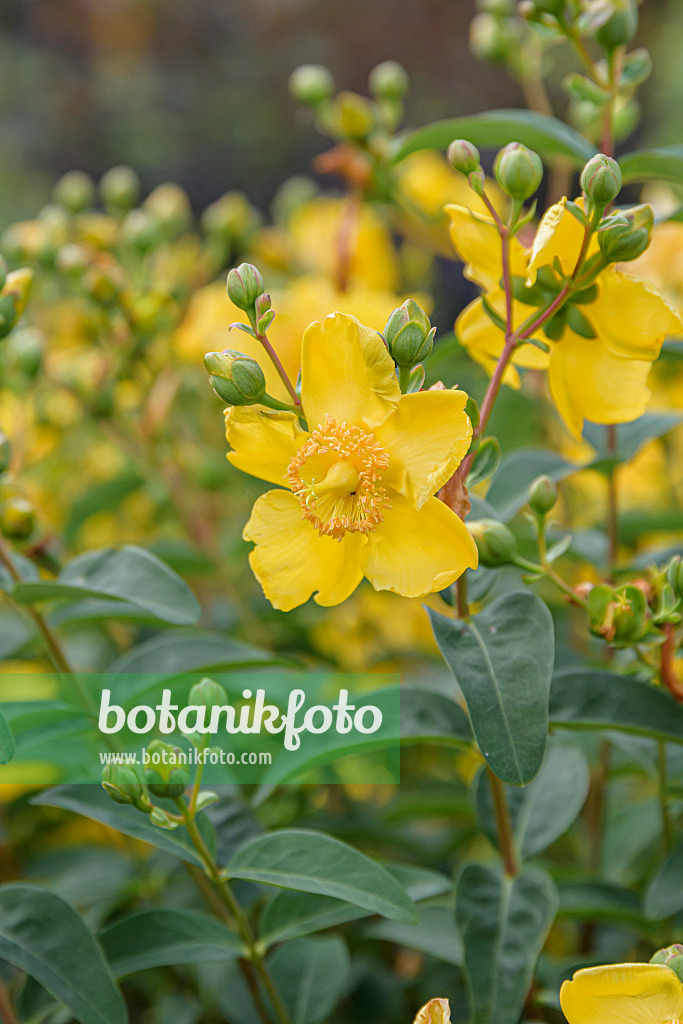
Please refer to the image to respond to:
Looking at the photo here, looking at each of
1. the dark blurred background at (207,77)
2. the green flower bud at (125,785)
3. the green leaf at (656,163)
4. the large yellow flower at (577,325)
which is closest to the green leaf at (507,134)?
the green leaf at (656,163)

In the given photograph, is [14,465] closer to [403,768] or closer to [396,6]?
[403,768]

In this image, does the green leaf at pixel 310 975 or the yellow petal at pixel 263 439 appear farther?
the green leaf at pixel 310 975

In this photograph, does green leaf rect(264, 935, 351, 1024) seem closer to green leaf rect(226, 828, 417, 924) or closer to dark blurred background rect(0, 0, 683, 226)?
green leaf rect(226, 828, 417, 924)

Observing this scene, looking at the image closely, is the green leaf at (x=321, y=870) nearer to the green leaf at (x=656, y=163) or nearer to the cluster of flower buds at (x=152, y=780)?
the cluster of flower buds at (x=152, y=780)

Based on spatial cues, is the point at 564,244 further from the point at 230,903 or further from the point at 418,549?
the point at 230,903

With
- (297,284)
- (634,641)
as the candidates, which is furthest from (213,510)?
(634,641)

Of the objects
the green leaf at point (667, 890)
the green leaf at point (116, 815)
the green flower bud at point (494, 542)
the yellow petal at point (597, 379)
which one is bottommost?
the green leaf at point (667, 890)

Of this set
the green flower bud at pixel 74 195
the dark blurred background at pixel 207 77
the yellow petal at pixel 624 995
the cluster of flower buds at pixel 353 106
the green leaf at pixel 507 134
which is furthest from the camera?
the dark blurred background at pixel 207 77
